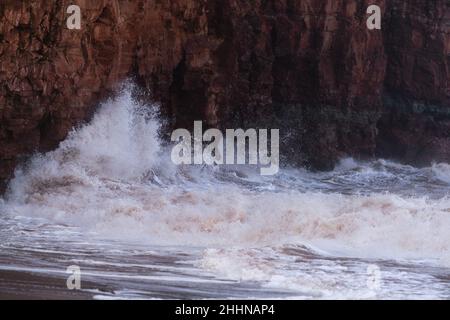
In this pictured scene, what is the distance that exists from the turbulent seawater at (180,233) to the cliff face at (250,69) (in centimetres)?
80

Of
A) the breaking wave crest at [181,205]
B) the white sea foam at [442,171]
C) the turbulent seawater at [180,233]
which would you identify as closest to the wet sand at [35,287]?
the turbulent seawater at [180,233]

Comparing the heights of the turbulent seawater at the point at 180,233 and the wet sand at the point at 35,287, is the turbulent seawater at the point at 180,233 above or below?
below

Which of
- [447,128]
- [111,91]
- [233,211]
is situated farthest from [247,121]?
[233,211]

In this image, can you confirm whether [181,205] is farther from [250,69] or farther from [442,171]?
[442,171]

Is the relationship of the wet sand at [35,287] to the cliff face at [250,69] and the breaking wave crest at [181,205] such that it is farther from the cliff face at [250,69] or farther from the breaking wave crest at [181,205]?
the cliff face at [250,69]

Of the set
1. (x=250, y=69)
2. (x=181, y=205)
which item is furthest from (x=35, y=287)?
(x=250, y=69)

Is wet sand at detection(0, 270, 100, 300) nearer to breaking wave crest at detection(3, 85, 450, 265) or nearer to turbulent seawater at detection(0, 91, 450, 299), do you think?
turbulent seawater at detection(0, 91, 450, 299)

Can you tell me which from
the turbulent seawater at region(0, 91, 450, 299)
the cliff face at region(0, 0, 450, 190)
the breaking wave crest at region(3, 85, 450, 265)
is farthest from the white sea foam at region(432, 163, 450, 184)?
the turbulent seawater at region(0, 91, 450, 299)

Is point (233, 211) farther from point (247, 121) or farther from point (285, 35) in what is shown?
point (285, 35)

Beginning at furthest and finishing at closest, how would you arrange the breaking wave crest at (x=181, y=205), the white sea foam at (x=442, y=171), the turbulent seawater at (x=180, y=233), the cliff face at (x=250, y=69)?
1. the white sea foam at (x=442, y=171)
2. the cliff face at (x=250, y=69)
3. the breaking wave crest at (x=181, y=205)
4. the turbulent seawater at (x=180, y=233)

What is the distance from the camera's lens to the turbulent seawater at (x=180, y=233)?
9203 millimetres

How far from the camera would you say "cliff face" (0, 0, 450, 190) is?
17047 mm

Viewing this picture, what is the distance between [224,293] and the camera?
28.5ft

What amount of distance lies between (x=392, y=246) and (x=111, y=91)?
8666 millimetres
